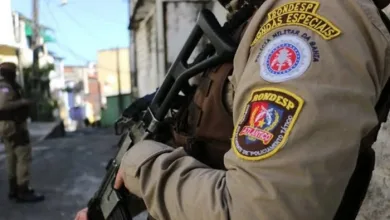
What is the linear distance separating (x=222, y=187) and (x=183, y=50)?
0.38 meters

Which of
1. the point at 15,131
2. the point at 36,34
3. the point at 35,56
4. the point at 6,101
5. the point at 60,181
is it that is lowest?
the point at 60,181

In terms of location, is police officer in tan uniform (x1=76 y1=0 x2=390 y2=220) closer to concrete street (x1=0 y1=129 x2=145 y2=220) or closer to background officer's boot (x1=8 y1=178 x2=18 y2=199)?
concrete street (x1=0 y1=129 x2=145 y2=220)

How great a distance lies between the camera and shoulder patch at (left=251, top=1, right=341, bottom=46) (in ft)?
2.48

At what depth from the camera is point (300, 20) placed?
775mm

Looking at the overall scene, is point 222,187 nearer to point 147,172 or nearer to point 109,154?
point 147,172

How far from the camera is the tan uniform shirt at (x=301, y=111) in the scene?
2.35ft

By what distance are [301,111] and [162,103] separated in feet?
1.46

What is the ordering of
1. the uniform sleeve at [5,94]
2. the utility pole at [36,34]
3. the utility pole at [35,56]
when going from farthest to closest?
the utility pole at [36,34] → the utility pole at [35,56] → the uniform sleeve at [5,94]

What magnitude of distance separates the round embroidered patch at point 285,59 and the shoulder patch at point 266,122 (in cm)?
2

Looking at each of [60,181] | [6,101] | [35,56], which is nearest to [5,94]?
[6,101]

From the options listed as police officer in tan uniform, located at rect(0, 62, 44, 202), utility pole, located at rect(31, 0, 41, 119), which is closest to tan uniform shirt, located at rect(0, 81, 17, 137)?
police officer in tan uniform, located at rect(0, 62, 44, 202)

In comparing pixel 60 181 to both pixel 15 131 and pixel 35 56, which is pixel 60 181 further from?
pixel 35 56

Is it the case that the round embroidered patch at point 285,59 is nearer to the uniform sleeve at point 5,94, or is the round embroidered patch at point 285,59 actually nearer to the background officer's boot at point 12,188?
the uniform sleeve at point 5,94

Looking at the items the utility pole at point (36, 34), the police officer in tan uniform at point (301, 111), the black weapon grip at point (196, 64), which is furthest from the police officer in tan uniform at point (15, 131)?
the utility pole at point (36, 34)
